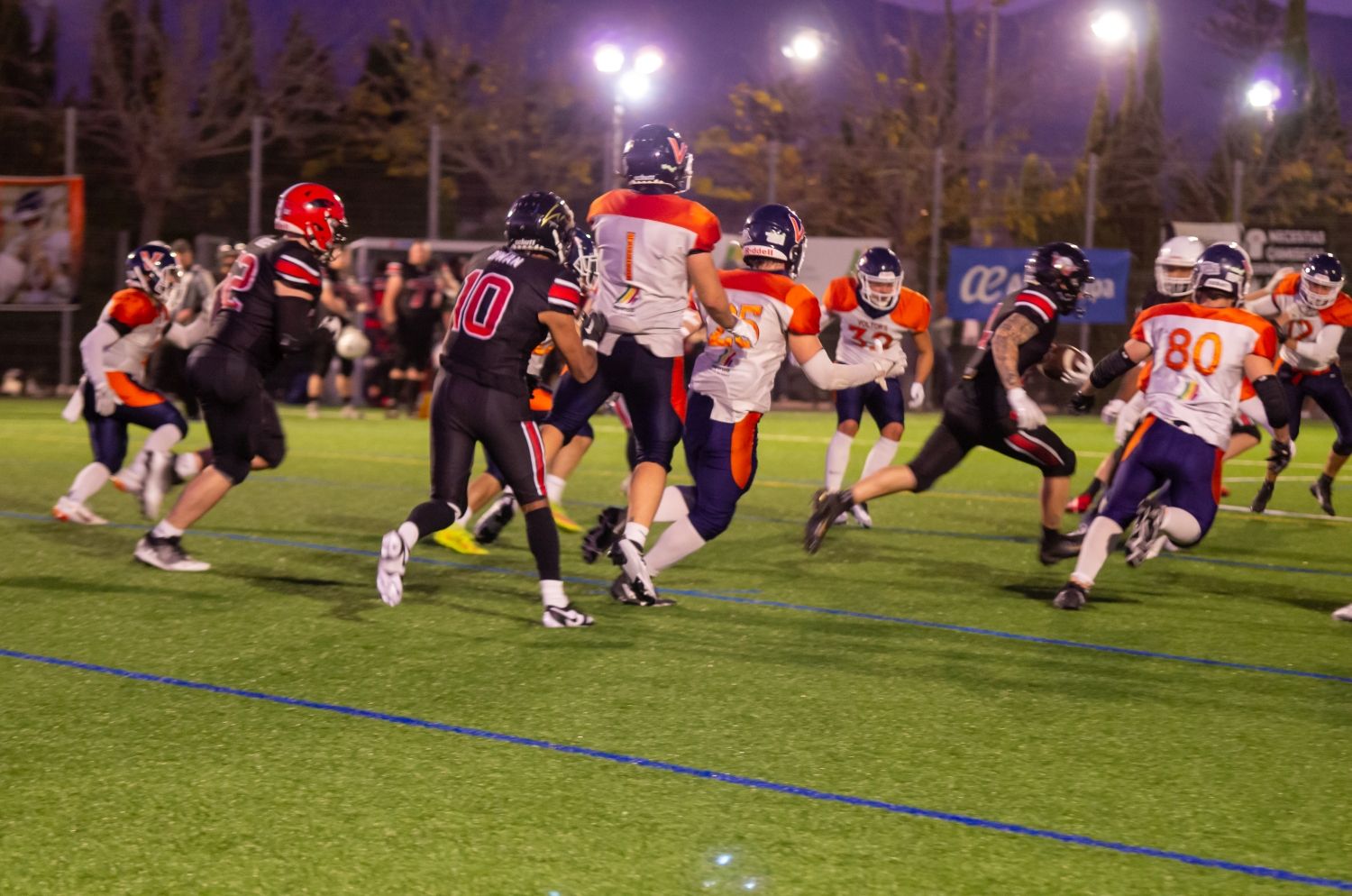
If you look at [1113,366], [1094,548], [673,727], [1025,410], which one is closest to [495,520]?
[1025,410]

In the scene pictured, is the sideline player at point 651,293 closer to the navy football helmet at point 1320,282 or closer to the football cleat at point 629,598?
the football cleat at point 629,598

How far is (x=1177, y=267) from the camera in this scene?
29.6 feet

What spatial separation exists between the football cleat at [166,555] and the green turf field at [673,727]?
101 mm

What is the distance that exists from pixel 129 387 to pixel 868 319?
15.4ft

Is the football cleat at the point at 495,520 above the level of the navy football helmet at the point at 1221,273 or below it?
below

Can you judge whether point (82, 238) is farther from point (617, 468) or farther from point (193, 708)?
point (193, 708)

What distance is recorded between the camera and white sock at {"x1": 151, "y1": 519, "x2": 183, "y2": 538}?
7848 mm

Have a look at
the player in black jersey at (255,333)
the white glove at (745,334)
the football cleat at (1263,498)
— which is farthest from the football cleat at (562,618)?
the football cleat at (1263,498)

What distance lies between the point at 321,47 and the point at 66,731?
2770 cm

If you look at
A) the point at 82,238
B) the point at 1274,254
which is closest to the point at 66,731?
the point at 82,238

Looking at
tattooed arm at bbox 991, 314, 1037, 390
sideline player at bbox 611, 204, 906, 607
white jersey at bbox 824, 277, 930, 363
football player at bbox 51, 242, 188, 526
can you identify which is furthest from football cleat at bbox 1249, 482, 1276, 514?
football player at bbox 51, 242, 188, 526

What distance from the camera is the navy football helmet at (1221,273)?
→ 7.42 metres

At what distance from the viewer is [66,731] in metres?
4.88

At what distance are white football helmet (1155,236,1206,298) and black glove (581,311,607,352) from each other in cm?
356
